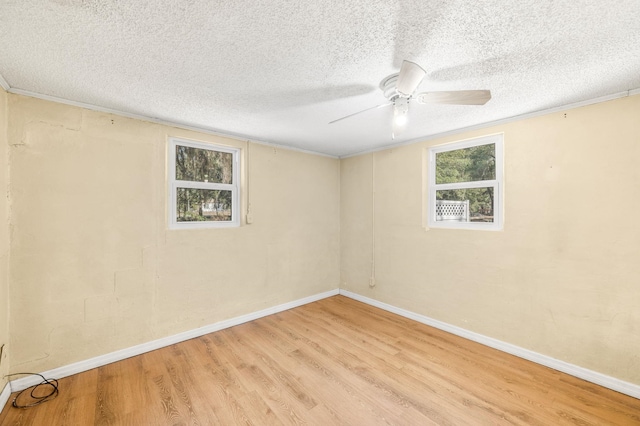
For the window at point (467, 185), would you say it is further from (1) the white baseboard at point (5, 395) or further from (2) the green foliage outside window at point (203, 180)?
(1) the white baseboard at point (5, 395)

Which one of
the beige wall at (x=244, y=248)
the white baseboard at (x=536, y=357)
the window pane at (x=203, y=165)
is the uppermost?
the window pane at (x=203, y=165)

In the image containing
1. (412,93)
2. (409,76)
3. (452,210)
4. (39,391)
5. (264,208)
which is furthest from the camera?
(264,208)

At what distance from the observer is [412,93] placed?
67.6 inches

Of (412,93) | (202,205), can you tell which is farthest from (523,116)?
(202,205)

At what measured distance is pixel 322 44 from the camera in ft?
4.77

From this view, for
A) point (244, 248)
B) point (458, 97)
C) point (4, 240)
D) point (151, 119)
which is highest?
point (151, 119)

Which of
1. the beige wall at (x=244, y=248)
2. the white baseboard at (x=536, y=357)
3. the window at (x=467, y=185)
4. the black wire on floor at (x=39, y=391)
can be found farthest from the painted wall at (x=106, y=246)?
the window at (x=467, y=185)

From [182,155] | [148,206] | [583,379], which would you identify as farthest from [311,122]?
[583,379]

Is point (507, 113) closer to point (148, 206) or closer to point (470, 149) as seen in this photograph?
point (470, 149)

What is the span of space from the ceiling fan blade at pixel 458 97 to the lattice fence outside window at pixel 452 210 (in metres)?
1.69

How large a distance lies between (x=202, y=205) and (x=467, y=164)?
10.3 feet

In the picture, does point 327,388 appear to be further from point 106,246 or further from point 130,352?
point 106,246

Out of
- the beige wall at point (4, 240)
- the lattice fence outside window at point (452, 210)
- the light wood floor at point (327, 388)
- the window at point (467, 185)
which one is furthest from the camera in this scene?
the lattice fence outside window at point (452, 210)

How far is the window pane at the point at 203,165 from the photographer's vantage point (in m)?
2.91
